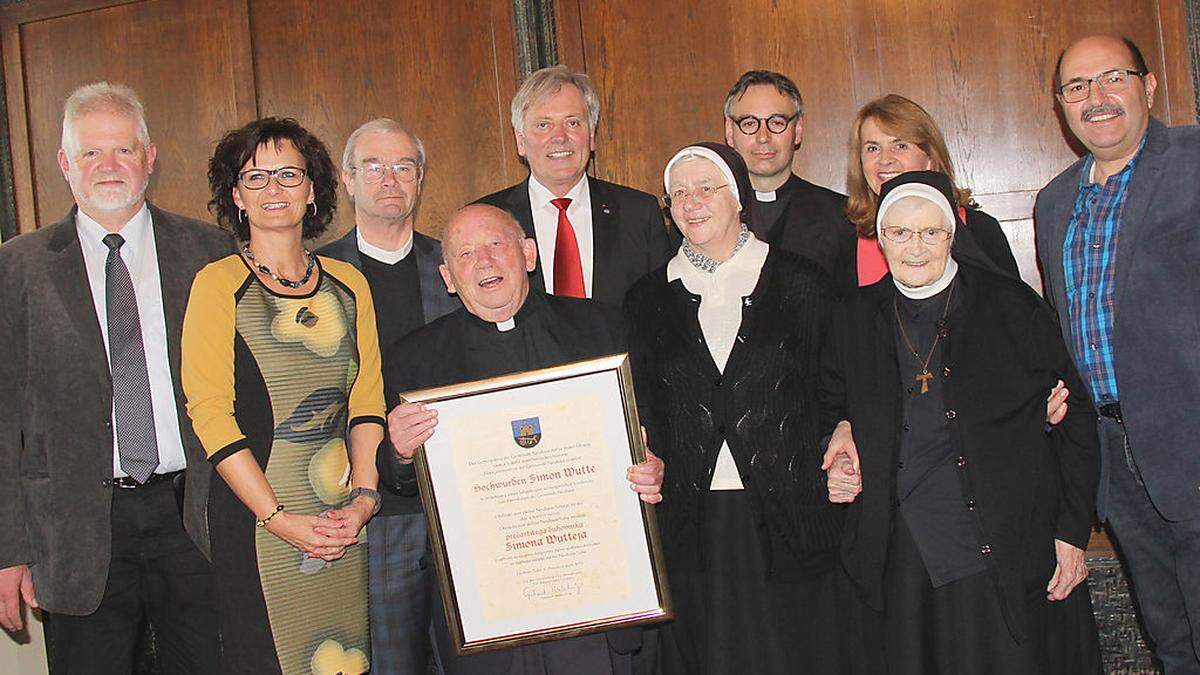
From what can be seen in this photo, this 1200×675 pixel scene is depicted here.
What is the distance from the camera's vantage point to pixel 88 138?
344 cm

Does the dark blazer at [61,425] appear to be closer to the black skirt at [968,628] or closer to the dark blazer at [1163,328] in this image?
the black skirt at [968,628]

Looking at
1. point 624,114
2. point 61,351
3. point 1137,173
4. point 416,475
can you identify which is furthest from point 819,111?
point 61,351

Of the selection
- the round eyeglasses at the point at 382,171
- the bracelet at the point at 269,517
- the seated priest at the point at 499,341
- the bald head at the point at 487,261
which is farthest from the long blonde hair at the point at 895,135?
the bracelet at the point at 269,517

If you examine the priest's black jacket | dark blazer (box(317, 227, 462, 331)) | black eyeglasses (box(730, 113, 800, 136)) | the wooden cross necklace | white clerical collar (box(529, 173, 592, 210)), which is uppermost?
black eyeglasses (box(730, 113, 800, 136))

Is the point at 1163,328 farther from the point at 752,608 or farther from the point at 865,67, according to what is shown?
the point at 865,67

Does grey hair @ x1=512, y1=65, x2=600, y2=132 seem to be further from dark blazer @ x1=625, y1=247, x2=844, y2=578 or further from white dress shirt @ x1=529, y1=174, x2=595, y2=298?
dark blazer @ x1=625, y1=247, x2=844, y2=578

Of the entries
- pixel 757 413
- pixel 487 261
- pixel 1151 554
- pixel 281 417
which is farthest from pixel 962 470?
pixel 281 417

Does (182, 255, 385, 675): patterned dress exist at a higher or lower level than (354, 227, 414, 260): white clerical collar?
lower

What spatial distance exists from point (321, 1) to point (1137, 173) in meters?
4.05

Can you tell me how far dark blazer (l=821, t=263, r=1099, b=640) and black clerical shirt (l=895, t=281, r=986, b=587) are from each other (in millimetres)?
25

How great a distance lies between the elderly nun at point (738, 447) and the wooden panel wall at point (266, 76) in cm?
234

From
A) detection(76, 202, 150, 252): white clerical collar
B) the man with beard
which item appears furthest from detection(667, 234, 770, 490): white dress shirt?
detection(76, 202, 150, 252): white clerical collar

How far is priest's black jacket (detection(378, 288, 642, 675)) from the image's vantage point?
305 cm

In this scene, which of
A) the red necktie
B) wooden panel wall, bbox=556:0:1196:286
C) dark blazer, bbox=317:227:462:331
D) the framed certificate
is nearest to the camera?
the framed certificate
